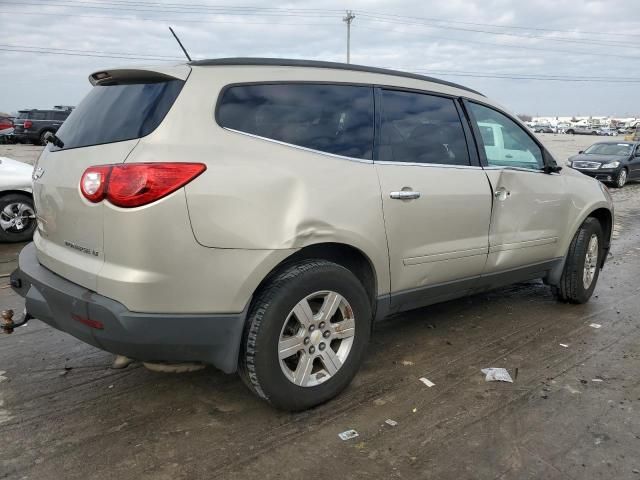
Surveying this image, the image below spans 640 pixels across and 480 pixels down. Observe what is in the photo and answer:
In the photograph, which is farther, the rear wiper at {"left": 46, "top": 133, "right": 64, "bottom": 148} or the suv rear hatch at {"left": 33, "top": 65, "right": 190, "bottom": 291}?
the rear wiper at {"left": 46, "top": 133, "right": 64, "bottom": 148}

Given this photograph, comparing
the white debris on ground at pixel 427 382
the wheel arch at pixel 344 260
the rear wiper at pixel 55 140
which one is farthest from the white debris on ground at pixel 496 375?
the rear wiper at pixel 55 140

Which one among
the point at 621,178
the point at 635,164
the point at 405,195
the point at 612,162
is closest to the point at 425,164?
the point at 405,195

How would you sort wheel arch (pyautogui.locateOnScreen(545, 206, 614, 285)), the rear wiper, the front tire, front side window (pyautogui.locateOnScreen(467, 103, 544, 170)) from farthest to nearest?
wheel arch (pyautogui.locateOnScreen(545, 206, 614, 285)), front side window (pyautogui.locateOnScreen(467, 103, 544, 170)), the rear wiper, the front tire

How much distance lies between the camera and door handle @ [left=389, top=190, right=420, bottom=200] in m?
3.21

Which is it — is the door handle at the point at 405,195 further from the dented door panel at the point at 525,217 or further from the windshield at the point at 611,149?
the windshield at the point at 611,149

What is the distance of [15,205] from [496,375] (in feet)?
20.5

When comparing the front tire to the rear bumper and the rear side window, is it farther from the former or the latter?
the rear side window

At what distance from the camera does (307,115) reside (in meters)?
3.04

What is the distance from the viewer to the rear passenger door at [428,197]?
10.8 ft

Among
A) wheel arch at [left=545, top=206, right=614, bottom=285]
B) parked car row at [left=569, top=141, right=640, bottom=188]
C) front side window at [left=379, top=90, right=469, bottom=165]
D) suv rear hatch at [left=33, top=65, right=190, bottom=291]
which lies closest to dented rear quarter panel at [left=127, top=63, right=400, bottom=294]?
suv rear hatch at [left=33, top=65, right=190, bottom=291]

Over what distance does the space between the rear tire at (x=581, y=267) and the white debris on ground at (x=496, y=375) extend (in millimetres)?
1672

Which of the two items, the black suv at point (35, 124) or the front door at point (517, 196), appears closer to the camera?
the front door at point (517, 196)

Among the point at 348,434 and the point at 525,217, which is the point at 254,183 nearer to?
the point at 348,434

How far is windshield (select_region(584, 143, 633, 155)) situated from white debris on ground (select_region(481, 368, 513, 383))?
17181 millimetres
